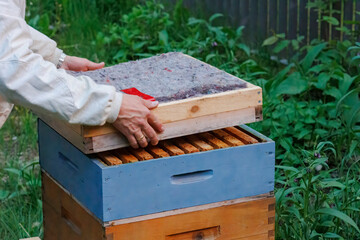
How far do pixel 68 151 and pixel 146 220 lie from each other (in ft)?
1.49

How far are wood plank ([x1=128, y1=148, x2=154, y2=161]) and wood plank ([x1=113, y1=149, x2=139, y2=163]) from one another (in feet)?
0.06

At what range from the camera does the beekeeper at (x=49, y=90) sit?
8.06ft

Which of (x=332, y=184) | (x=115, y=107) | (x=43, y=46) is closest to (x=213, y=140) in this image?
(x=115, y=107)

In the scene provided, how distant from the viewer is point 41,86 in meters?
2.47

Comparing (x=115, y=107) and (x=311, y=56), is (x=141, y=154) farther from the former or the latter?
(x=311, y=56)

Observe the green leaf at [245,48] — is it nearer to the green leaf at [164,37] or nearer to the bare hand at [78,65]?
the green leaf at [164,37]

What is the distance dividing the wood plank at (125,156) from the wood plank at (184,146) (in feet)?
0.65

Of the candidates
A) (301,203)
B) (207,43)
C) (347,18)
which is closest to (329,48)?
(347,18)

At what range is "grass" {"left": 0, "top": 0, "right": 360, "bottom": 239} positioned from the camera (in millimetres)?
3316

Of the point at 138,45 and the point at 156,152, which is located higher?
the point at 156,152

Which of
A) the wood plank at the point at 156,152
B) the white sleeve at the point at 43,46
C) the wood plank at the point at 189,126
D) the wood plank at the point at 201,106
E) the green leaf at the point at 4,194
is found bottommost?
the green leaf at the point at 4,194

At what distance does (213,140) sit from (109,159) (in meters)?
0.44

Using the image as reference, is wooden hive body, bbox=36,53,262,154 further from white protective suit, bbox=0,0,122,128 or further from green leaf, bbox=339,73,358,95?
green leaf, bbox=339,73,358,95

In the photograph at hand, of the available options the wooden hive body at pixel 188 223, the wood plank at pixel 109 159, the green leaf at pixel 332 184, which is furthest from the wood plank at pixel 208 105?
the green leaf at pixel 332 184
